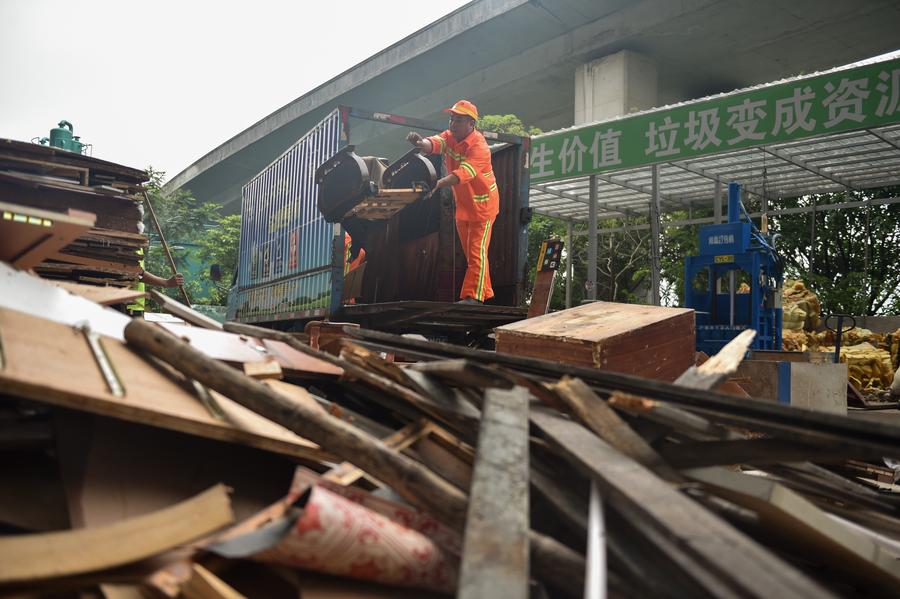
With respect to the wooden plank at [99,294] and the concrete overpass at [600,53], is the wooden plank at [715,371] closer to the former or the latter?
the wooden plank at [99,294]

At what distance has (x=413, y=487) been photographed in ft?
5.64

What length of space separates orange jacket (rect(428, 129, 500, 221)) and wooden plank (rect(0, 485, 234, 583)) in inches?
228

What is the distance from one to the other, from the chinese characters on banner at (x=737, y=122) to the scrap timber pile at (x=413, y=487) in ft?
24.0

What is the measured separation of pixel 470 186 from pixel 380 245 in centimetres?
190

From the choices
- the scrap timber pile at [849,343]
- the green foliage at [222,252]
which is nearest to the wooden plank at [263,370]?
the scrap timber pile at [849,343]

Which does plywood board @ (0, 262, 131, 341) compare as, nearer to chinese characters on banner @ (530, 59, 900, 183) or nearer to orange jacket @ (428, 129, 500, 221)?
orange jacket @ (428, 129, 500, 221)

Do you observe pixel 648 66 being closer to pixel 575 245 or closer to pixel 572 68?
pixel 572 68

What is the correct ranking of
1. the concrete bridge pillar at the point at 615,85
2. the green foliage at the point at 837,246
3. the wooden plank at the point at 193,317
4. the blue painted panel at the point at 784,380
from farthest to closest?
the concrete bridge pillar at the point at 615,85 < the green foliage at the point at 837,246 < the blue painted panel at the point at 784,380 < the wooden plank at the point at 193,317

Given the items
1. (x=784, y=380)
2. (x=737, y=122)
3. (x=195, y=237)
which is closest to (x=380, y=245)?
(x=784, y=380)

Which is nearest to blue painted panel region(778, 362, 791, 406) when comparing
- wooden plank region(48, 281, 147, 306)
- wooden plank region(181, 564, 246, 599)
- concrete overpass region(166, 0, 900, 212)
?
wooden plank region(48, 281, 147, 306)

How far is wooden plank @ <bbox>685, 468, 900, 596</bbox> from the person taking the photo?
174 centimetres

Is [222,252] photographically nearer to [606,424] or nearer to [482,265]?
[482,265]

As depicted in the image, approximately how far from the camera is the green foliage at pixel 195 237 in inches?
903

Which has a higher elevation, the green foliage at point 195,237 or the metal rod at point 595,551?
the green foliage at point 195,237
